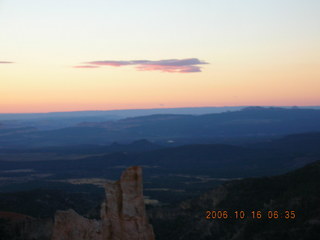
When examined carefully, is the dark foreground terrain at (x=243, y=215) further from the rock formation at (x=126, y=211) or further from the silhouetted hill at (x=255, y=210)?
the rock formation at (x=126, y=211)

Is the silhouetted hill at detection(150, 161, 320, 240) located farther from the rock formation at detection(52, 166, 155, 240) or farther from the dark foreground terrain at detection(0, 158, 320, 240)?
the rock formation at detection(52, 166, 155, 240)

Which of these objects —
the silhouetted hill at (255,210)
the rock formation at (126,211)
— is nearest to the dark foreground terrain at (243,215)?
the silhouetted hill at (255,210)

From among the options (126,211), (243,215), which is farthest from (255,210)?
(126,211)

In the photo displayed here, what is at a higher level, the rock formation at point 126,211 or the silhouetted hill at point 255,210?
the rock formation at point 126,211

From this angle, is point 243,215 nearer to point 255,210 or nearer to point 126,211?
point 255,210

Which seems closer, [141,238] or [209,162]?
[141,238]

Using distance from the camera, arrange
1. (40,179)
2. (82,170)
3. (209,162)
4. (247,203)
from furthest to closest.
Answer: (209,162) < (82,170) < (40,179) < (247,203)

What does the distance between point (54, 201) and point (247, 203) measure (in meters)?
33.0

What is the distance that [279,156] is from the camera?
604 feet

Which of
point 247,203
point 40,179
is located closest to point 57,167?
point 40,179

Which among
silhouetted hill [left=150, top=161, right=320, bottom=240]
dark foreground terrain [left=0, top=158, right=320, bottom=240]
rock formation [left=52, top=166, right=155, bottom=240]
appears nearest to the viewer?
rock formation [left=52, top=166, right=155, bottom=240]

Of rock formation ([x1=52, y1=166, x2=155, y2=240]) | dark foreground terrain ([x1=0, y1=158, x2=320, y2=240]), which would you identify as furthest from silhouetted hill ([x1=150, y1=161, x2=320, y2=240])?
rock formation ([x1=52, y1=166, x2=155, y2=240])

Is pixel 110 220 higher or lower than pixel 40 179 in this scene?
higher

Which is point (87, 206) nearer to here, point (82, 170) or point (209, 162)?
point (82, 170)
